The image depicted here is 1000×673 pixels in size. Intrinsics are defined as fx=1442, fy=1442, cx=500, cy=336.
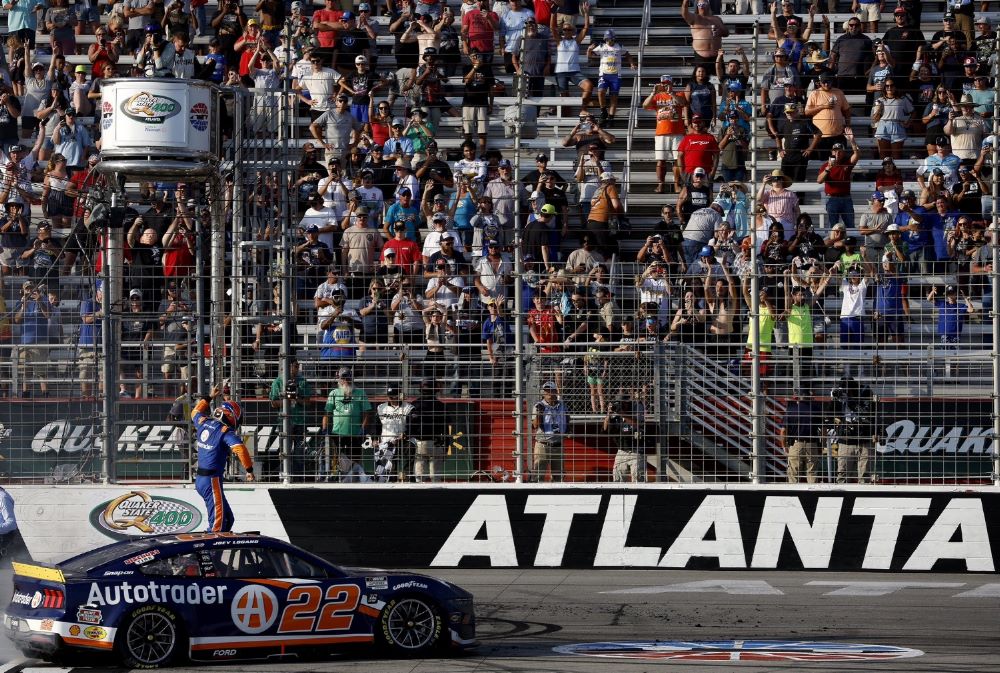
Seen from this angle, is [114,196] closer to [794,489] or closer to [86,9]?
[794,489]

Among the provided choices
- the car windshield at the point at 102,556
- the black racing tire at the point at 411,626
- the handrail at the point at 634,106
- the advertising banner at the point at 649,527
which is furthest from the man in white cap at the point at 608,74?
the car windshield at the point at 102,556

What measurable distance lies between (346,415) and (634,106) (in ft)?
20.9

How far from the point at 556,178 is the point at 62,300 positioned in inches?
222

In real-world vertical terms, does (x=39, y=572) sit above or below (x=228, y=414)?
below

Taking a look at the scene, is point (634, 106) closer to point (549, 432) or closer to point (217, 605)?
point (549, 432)

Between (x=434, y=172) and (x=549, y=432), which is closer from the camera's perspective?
(x=549, y=432)

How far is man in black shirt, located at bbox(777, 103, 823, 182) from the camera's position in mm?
16969

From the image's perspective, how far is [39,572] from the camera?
9.80 m

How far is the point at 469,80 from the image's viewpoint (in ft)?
63.5

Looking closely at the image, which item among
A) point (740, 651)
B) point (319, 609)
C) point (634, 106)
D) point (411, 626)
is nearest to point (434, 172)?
point (634, 106)

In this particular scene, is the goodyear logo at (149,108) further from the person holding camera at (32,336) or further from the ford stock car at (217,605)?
the ford stock car at (217,605)

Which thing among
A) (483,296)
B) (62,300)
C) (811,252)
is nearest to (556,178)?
(483,296)

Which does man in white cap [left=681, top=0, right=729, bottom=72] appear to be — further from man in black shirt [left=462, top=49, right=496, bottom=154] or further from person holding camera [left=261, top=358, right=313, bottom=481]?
person holding camera [left=261, top=358, right=313, bottom=481]

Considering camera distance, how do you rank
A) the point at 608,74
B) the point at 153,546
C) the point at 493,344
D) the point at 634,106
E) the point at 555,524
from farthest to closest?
the point at 608,74 → the point at 634,106 → the point at 555,524 → the point at 493,344 → the point at 153,546
